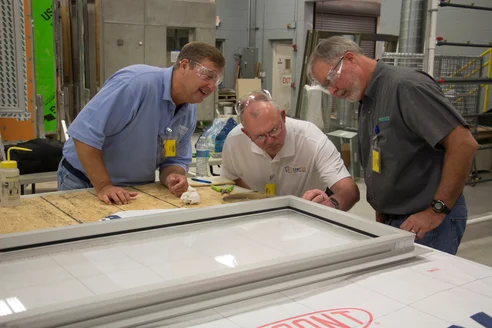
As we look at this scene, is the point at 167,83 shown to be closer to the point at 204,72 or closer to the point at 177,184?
the point at 204,72

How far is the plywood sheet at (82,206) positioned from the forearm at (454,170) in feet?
4.37

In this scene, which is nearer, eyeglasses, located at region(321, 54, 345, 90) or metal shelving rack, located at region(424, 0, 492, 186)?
eyeglasses, located at region(321, 54, 345, 90)

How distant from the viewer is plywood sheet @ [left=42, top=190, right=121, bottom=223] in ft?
6.25

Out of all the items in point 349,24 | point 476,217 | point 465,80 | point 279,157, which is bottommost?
point 476,217

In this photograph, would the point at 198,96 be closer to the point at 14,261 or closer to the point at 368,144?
the point at 368,144

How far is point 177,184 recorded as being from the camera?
2303mm

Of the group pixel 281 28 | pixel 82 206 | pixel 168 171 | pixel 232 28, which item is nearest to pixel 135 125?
pixel 168 171

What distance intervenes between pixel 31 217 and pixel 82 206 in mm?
234

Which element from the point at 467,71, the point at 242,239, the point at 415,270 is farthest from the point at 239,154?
the point at 467,71

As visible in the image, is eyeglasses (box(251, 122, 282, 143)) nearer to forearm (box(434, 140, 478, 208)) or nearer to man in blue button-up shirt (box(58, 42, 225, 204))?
man in blue button-up shirt (box(58, 42, 225, 204))

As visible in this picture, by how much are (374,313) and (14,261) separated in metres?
1.05

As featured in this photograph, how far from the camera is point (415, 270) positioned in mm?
1448

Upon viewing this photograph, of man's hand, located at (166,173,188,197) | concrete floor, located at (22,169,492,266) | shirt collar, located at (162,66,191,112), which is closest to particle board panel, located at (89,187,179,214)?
man's hand, located at (166,173,188,197)

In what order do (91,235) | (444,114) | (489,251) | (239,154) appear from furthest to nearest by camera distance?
1. (489,251)
2. (239,154)
3. (444,114)
4. (91,235)
